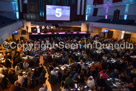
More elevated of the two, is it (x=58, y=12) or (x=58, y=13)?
(x=58, y=12)

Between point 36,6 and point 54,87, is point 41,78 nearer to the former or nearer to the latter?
point 54,87

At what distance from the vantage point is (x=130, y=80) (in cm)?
651

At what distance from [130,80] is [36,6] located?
58.0 ft

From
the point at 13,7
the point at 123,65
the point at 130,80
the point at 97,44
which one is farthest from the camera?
the point at 13,7

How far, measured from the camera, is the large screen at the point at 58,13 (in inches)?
801

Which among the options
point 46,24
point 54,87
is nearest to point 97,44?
point 54,87

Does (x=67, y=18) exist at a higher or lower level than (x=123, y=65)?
higher

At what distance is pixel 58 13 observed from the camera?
69.1 feet

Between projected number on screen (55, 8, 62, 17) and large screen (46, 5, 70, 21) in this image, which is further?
projected number on screen (55, 8, 62, 17)

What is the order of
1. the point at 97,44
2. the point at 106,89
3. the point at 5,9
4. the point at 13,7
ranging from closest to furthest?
the point at 106,89
the point at 97,44
the point at 5,9
the point at 13,7

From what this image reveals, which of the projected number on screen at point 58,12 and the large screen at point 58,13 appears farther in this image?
the projected number on screen at point 58,12

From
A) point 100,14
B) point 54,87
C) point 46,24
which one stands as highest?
point 100,14

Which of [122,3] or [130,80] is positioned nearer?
[130,80]

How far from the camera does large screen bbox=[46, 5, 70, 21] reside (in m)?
20.3
